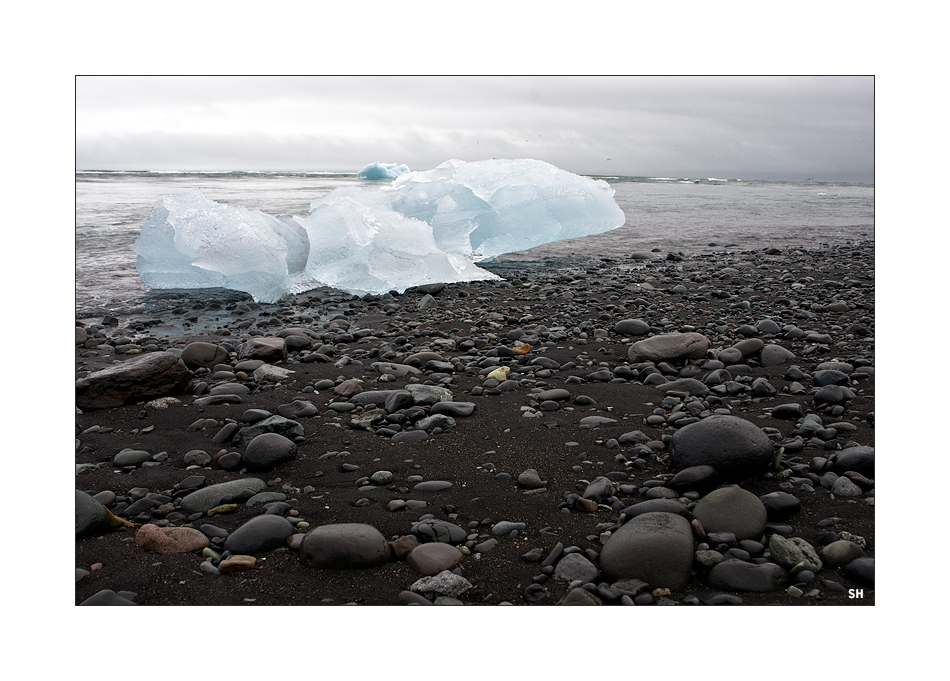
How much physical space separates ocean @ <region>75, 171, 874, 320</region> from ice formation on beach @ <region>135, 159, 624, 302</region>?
1.33ft

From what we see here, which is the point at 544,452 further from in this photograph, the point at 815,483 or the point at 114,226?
the point at 114,226

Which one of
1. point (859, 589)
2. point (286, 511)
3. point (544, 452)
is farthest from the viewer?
point (544, 452)

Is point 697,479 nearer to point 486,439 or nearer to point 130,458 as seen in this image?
point 486,439

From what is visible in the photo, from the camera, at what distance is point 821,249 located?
879 centimetres

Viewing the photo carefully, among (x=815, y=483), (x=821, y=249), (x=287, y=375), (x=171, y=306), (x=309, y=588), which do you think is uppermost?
(x=821, y=249)

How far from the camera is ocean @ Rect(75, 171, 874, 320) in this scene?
20.9 ft

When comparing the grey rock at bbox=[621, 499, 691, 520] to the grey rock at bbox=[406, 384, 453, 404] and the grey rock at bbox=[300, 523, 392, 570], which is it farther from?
the grey rock at bbox=[406, 384, 453, 404]

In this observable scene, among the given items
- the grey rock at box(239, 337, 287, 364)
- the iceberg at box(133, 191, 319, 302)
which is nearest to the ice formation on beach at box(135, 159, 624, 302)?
the iceberg at box(133, 191, 319, 302)

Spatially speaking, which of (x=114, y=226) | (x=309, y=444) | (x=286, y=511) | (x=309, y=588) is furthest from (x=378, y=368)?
(x=114, y=226)

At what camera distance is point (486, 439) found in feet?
9.71

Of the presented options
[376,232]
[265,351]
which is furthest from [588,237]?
[265,351]

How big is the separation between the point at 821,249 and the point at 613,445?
24.1 ft

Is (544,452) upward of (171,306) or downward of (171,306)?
downward

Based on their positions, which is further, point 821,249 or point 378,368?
point 821,249
